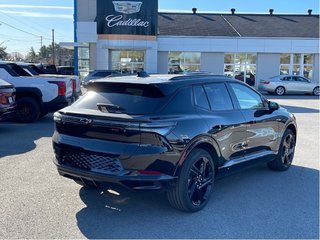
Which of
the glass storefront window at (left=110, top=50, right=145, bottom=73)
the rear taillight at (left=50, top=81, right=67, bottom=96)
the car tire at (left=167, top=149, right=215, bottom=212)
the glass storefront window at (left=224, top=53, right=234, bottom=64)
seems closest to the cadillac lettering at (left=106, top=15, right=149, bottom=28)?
the glass storefront window at (left=110, top=50, right=145, bottom=73)

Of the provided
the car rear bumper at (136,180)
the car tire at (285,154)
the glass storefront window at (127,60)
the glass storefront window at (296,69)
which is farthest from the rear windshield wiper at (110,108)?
the glass storefront window at (296,69)

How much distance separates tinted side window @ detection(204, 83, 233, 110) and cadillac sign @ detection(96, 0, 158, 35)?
72.3 feet

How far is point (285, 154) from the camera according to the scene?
263 inches

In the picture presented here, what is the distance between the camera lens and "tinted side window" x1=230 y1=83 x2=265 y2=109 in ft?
18.6

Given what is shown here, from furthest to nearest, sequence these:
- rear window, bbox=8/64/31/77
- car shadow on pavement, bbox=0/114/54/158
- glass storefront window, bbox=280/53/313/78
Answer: glass storefront window, bbox=280/53/313/78
rear window, bbox=8/64/31/77
car shadow on pavement, bbox=0/114/54/158

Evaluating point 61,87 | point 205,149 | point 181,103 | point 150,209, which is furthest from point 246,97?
point 61,87

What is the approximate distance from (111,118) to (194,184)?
4.46ft

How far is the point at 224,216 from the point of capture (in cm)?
455

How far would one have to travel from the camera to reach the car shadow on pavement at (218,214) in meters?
4.10

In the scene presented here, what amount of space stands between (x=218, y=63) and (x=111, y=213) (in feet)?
85.3

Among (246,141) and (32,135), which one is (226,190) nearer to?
(246,141)

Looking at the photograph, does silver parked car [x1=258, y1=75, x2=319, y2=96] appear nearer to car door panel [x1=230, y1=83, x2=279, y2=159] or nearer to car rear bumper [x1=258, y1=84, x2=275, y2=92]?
car rear bumper [x1=258, y1=84, x2=275, y2=92]

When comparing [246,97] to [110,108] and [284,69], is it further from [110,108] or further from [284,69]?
[284,69]

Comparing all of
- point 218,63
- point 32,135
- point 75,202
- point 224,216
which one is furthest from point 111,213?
point 218,63
